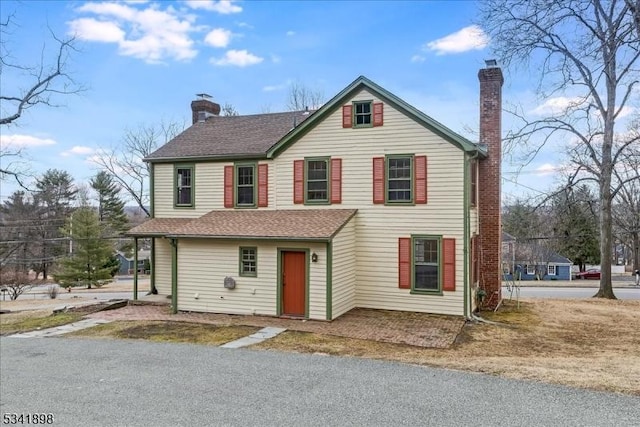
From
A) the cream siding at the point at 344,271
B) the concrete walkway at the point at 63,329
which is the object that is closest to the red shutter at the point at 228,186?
the cream siding at the point at 344,271

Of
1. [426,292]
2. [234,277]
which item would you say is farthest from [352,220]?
[234,277]

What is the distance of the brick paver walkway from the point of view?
10836 mm

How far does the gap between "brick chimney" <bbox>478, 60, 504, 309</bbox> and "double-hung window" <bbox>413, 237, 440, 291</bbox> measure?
96.7 inches

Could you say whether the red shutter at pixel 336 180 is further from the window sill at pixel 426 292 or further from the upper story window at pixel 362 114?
the window sill at pixel 426 292

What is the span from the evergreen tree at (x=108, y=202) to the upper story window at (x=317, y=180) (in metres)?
43.2

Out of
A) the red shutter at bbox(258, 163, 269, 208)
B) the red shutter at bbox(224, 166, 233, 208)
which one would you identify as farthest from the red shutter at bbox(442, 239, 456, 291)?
the red shutter at bbox(224, 166, 233, 208)

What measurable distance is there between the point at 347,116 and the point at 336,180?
2.06 m

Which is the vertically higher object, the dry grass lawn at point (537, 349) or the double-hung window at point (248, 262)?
the double-hung window at point (248, 262)

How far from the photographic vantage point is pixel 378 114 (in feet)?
45.3

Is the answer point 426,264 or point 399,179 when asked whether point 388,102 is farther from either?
point 426,264

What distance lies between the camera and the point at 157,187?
56.0 ft

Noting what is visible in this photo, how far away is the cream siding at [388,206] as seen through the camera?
13.1 meters

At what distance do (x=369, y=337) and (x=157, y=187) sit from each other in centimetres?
1048

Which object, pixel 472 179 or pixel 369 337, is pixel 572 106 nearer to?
pixel 472 179
